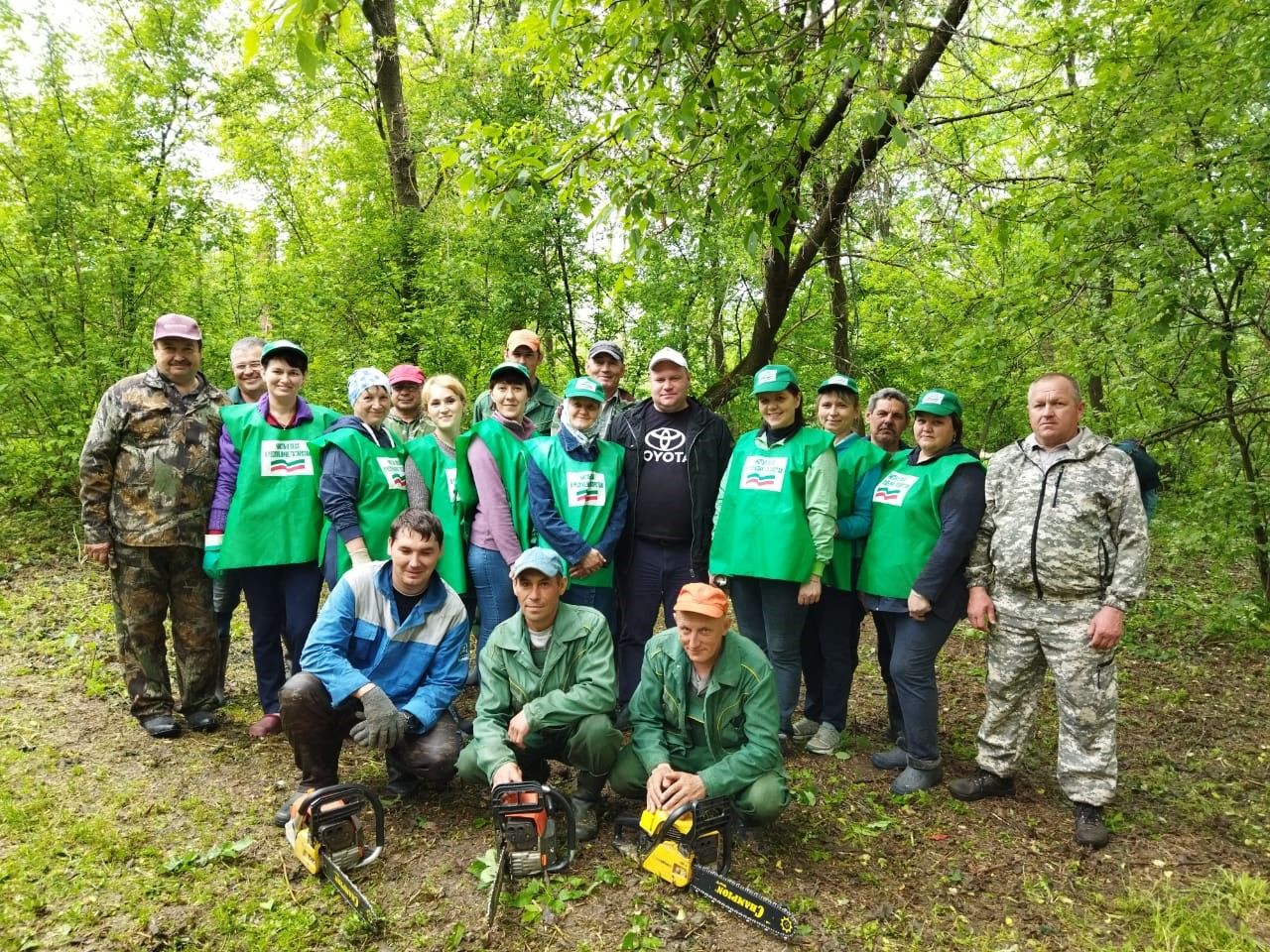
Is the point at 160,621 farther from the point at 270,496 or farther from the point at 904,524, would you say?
the point at 904,524

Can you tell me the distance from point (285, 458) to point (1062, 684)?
13.8 feet

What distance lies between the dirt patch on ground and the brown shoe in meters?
0.07

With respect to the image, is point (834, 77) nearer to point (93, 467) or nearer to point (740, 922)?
point (740, 922)

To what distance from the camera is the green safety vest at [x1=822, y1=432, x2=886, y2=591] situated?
4.15 meters

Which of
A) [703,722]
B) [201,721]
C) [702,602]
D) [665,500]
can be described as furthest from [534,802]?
[201,721]

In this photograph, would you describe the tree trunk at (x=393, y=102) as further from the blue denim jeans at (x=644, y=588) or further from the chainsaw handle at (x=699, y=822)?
the chainsaw handle at (x=699, y=822)

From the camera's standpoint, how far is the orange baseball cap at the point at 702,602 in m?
3.04

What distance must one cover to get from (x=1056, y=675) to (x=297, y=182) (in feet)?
56.5

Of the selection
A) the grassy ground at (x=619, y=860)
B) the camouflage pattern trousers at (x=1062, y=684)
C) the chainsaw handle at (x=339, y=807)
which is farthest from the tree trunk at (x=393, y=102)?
the camouflage pattern trousers at (x=1062, y=684)

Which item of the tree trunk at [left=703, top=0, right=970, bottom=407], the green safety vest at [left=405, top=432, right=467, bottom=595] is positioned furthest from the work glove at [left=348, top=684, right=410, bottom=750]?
the tree trunk at [left=703, top=0, right=970, bottom=407]

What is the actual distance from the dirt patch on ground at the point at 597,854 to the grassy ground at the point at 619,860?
1 centimetres

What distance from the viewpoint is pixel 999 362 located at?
19.1 feet

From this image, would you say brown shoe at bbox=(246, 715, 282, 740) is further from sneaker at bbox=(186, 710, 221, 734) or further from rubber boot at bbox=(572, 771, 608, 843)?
rubber boot at bbox=(572, 771, 608, 843)

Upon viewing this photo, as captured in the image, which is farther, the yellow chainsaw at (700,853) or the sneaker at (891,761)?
the sneaker at (891,761)
